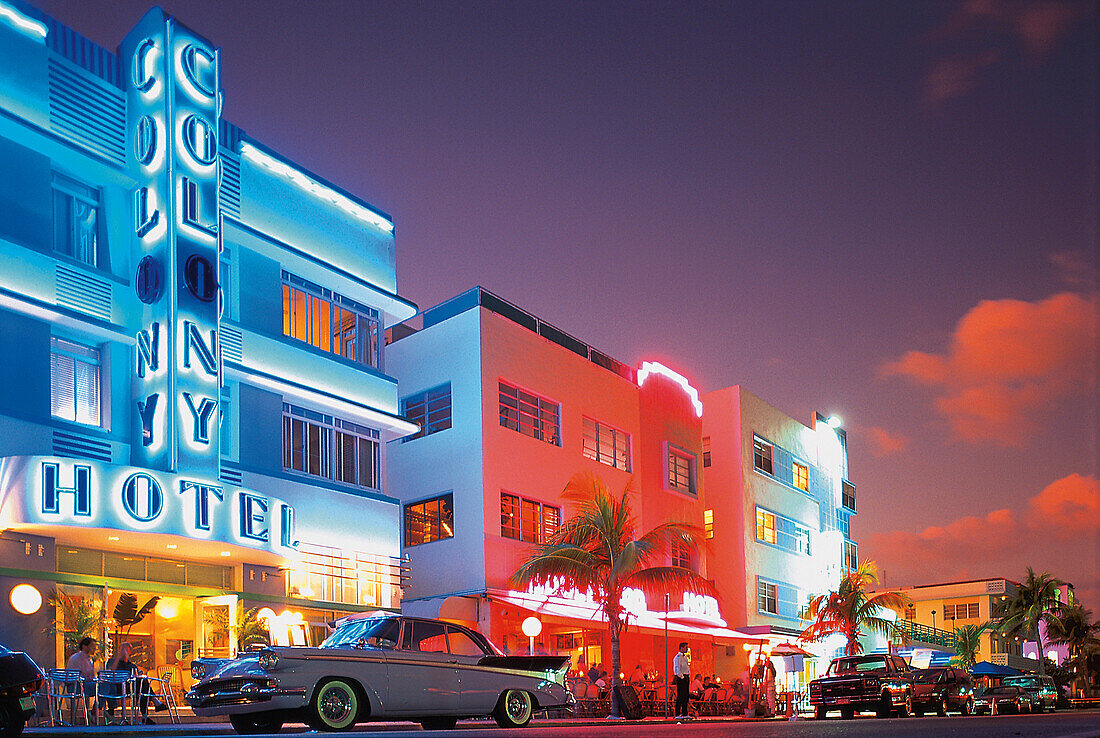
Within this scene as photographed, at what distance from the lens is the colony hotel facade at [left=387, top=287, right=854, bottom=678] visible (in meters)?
34.1

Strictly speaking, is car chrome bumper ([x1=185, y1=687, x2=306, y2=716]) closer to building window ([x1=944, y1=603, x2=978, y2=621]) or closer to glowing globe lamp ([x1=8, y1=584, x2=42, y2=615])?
glowing globe lamp ([x1=8, y1=584, x2=42, y2=615])

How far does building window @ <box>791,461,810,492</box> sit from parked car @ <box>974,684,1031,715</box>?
641 inches

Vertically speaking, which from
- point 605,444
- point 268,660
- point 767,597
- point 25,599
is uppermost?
point 605,444

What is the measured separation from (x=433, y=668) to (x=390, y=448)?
19395 mm

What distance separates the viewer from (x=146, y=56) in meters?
25.9

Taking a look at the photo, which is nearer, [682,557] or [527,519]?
[527,519]

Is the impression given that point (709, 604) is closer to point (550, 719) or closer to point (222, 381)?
point (550, 719)

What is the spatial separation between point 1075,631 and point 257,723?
2650 inches

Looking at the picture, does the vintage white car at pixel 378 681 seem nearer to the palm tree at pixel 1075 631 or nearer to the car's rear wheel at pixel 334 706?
the car's rear wheel at pixel 334 706

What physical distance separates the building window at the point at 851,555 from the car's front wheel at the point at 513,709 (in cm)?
4582

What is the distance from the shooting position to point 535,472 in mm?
36656

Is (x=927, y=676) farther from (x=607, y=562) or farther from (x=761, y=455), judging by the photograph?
(x=761, y=455)

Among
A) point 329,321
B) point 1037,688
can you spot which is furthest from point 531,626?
point 1037,688

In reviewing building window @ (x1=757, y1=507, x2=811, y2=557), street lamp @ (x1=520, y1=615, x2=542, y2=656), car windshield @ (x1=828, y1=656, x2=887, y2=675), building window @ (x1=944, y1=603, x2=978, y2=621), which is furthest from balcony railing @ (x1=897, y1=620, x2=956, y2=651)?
street lamp @ (x1=520, y1=615, x2=542, y2=656)
